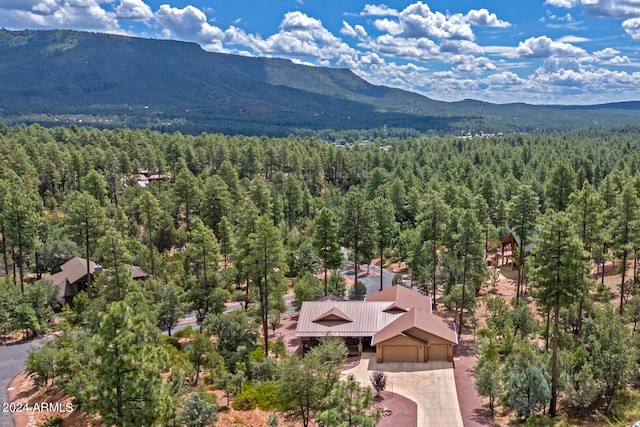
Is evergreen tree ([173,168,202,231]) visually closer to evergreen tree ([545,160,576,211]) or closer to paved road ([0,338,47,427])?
paved road ([0,338,47,427])

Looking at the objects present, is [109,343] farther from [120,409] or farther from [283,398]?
[283,398]

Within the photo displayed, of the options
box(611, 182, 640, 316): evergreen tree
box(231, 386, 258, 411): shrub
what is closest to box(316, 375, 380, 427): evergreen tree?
box(231, 386, 258, 411): shrub

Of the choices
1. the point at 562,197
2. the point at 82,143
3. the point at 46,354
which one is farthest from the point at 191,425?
the point at 82,143

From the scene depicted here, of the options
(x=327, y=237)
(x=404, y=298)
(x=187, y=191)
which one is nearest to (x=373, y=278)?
(x=327, y=237)

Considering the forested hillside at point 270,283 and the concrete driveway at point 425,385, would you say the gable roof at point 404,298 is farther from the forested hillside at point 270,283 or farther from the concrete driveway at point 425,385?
the concrete driveway at point 425,385

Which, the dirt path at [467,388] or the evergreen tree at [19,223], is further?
the evergreen tree at [19,223]

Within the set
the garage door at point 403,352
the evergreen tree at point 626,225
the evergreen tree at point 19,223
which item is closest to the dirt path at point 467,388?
the garage door at point 403,352

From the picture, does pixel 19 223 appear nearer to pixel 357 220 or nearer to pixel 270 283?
pixel 270 283
